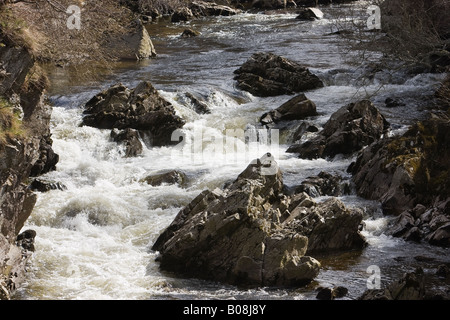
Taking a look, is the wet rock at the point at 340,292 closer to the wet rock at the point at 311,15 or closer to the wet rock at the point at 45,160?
the wet rock at the point at 45,160

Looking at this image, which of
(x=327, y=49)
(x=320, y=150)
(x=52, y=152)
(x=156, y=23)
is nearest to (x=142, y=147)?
(x=52, y=152)

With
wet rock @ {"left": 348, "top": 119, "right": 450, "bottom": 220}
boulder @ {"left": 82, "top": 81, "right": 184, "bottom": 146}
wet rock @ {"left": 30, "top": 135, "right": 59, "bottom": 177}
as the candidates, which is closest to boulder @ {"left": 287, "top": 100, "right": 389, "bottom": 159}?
wet rock @ {"left": 348, "top": 119, "right": 450, "bottom": 220}

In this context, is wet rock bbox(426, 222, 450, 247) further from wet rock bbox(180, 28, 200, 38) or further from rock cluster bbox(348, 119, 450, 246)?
wet rock bbox(180, 28, 200, 38)

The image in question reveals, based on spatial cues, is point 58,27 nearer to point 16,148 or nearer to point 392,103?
point 16,148

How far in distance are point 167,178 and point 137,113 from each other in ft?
12.5

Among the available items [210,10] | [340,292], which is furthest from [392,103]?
[210,10]

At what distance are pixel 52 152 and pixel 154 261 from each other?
5612 millimetres

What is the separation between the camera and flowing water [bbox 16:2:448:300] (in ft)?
31.4

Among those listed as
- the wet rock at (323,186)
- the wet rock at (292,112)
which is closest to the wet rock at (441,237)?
the wet rock at (323,186)

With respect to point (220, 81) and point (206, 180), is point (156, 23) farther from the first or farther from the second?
point (206, 180)

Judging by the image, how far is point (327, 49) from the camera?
2620 centimetres

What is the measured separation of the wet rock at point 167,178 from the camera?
14.1m

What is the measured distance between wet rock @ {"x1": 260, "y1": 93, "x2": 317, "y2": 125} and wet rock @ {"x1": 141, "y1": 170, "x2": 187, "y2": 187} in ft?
14.6

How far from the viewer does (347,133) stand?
1558 cm
